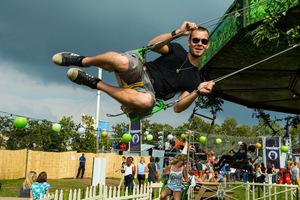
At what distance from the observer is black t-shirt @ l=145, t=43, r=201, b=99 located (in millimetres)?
3541

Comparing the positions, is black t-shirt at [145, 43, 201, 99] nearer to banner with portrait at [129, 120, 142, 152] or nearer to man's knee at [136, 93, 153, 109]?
man's knee at [136, 93, 153, 109]

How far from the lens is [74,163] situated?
19.2 meters

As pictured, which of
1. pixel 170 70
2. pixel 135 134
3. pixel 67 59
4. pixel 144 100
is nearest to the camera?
pixel 144 100

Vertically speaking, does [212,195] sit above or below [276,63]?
below

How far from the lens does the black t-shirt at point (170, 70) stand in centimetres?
354

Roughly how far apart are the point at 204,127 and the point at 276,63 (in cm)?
5052

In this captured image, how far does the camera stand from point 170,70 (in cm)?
358

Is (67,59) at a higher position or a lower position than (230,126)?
lower

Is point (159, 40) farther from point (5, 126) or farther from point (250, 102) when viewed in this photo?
point (5, 126)

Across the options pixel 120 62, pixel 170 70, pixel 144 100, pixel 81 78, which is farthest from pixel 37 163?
pixel 120 62

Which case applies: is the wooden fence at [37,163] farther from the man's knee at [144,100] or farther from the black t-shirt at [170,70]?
the man's knee at [144,100]

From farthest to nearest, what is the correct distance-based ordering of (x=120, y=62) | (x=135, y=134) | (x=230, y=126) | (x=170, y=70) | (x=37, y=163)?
(x=230, y=126) → (x=135, y=134) → (x=37, y=163) → (x=170, y=70) → (x=120, y=62)

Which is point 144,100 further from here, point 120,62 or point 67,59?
point 67,59

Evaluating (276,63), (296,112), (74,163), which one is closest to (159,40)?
(276,63)
